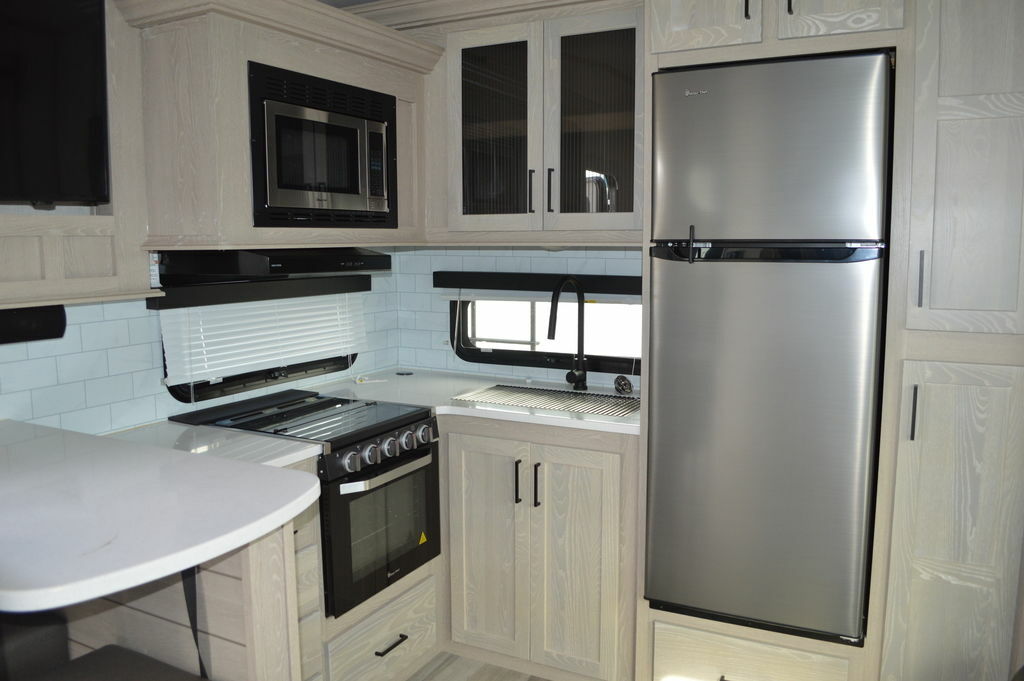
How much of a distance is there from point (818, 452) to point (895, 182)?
2.70ft

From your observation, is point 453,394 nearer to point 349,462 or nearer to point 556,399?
point 556,399

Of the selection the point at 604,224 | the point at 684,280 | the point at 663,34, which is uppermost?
the point at 663,34

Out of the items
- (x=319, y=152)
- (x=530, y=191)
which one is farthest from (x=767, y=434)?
(x=319, y=152)

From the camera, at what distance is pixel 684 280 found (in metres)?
2.60

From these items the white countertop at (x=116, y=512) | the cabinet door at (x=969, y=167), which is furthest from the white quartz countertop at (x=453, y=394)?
the white countertop at (x=116, y=512)

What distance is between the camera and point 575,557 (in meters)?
2.96

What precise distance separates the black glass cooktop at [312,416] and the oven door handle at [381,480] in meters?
→ 0.14

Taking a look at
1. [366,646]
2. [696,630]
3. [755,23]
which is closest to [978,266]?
[755,23]

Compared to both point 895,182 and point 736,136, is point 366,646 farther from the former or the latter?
point 895,182

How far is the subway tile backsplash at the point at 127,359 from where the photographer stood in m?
2.47

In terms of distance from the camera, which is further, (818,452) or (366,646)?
(366,646)

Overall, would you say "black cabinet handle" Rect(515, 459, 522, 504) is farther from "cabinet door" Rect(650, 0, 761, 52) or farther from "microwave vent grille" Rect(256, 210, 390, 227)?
"cabinet door" Rect(650, 0, 761, 52)

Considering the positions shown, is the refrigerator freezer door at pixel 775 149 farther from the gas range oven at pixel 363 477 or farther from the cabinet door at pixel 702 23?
the gas range oven at pixel 363 477

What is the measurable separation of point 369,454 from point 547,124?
1366 mm
